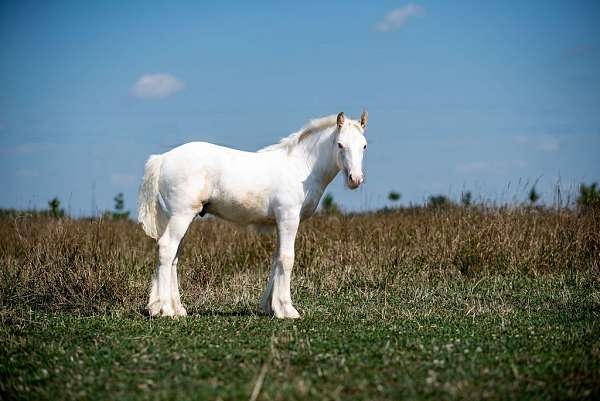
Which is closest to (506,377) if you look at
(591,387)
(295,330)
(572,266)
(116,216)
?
(591,387)

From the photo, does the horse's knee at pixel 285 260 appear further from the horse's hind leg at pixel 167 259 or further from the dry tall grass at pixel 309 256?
the dry tall grass at pixel 309 256

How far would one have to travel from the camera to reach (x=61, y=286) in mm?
10438

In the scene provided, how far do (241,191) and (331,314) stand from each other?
6.71ft

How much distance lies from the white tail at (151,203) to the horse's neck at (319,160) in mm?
1861

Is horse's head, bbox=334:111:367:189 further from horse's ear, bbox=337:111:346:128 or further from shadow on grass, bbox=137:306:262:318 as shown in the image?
shadow on grass, bbox=137:306:262:318

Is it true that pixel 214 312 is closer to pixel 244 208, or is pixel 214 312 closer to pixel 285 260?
pixel 285 260

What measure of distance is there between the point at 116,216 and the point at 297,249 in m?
10.1

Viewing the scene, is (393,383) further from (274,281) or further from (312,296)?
(312,296)

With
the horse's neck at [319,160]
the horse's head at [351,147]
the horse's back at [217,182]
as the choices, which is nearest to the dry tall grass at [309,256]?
the horse's back at [217,182]

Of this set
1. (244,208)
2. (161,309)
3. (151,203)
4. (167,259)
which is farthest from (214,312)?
(151,203)

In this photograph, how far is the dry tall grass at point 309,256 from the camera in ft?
34.1

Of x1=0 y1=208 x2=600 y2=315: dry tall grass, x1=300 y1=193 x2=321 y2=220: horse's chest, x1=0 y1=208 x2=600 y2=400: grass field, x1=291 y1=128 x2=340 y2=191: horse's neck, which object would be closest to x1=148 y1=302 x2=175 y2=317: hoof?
x1=0 y1=208 x2=600 y2=400: grass field

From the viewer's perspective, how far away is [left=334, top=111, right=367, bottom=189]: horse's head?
28.4 ft

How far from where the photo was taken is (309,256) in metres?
13.9
